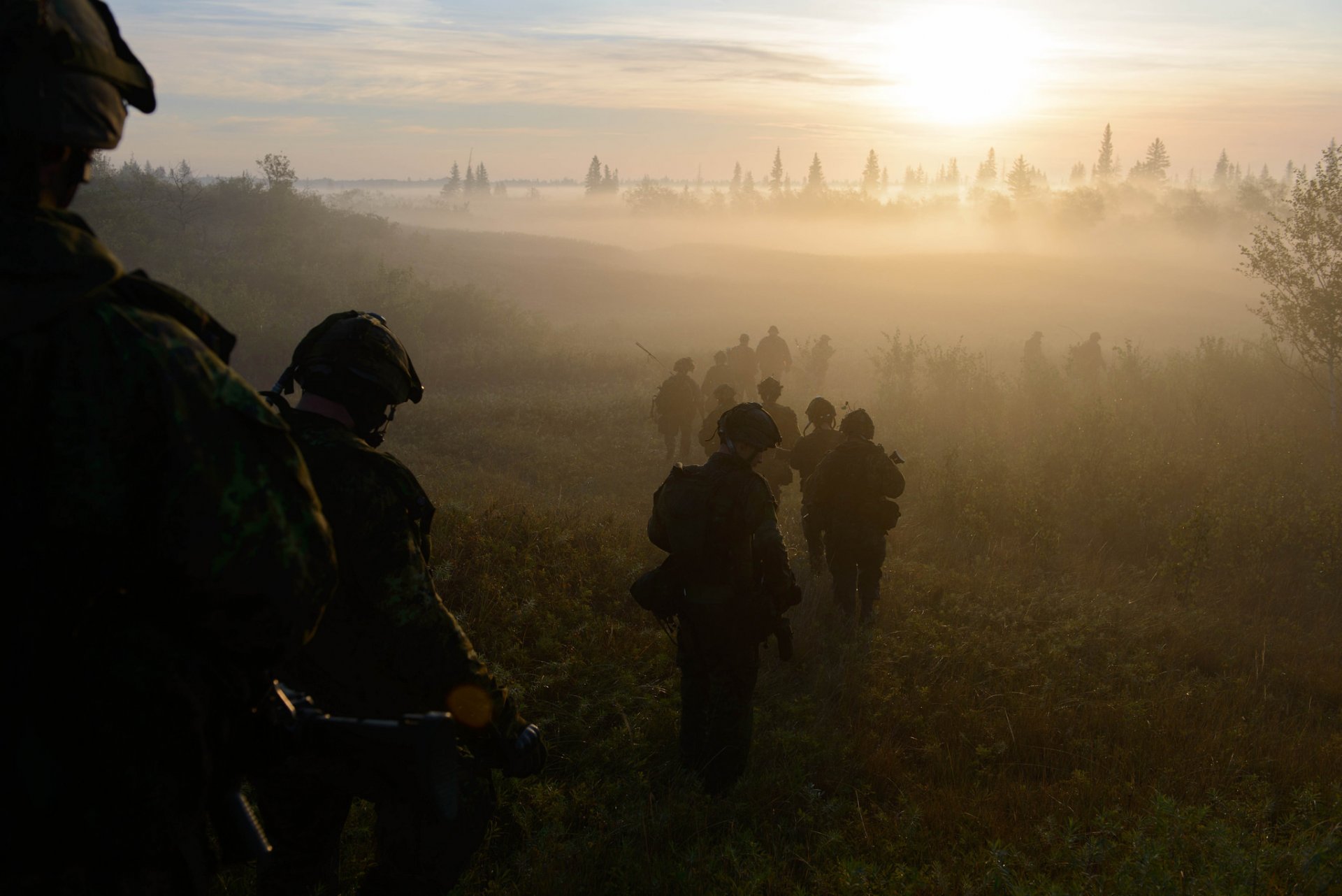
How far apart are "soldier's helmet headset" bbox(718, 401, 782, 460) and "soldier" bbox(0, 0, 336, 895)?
3335mm

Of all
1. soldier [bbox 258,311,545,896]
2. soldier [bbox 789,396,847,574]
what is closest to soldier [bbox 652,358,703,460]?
soldier [bbox 789,396,847,574]

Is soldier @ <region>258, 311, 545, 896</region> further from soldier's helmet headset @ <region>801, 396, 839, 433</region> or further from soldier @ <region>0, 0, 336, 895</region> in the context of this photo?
soldier's helmet headset @ <region>801, 396, 839, 433</region>

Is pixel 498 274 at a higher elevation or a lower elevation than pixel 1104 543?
higher

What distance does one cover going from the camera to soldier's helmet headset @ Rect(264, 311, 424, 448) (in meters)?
2.71

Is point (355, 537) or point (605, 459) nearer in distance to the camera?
point (355, 537)

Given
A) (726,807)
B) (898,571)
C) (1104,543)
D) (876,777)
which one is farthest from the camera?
(1104,543)

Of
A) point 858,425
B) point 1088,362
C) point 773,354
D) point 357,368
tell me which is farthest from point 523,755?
point 1088,362

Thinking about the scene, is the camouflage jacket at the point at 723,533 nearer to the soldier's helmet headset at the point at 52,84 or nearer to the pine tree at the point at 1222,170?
the soldier's helmet headset at the point at 52,84

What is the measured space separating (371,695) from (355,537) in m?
0.50

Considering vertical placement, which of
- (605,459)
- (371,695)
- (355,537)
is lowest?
(605,459)

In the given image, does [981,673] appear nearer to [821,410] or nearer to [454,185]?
[821,410]

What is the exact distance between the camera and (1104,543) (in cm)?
1002

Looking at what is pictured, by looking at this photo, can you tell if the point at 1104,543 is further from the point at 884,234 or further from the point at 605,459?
the point at 884,234

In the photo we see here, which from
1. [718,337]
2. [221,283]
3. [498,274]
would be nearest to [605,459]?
[718,337]
